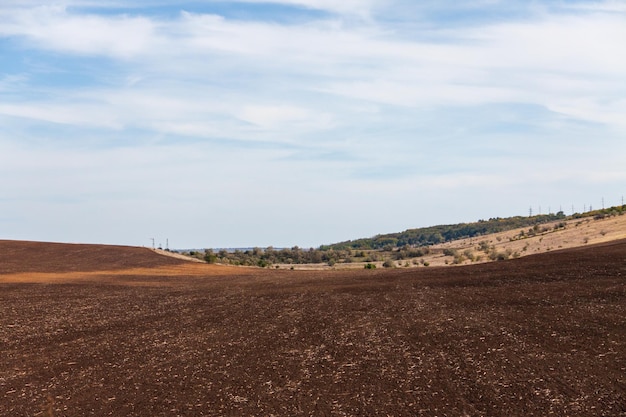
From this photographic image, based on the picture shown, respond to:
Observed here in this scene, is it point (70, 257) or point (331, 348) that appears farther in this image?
point (70, 257)

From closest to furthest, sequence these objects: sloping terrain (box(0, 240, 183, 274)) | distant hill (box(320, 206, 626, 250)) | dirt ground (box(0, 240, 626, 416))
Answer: dirt ground (box(0, 240, 626, 416)) < sloping terrain (box(0, 240, 183, 274)) < distant hill (box(320, 206, 626, 250))

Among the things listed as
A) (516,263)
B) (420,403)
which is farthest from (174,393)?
(516,263)

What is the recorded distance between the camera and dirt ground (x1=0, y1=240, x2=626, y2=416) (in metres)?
13.9

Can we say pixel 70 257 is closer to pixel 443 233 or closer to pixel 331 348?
pixel 331 348

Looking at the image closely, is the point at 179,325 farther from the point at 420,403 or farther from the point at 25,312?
the point at 420,403

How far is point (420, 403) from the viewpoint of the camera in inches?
534

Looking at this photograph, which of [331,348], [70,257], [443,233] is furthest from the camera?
[443,233]

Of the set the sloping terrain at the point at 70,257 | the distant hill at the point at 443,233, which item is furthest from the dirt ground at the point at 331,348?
the distant hill at the point at 443,233

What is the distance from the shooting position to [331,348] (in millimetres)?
19312

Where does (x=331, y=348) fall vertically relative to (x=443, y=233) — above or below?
below

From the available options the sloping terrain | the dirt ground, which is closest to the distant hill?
the sloping terrain

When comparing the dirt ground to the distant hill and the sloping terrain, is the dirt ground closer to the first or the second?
the sloping terrain

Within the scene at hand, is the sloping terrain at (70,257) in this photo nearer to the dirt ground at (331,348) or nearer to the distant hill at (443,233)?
the dirt ground at (331,348)

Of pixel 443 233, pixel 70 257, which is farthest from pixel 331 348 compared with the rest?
pixel 443 233
